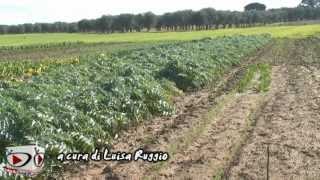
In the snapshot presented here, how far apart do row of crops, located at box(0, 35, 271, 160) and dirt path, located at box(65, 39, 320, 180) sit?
58cm

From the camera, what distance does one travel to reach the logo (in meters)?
9.42

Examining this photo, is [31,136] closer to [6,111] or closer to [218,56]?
[6,111]

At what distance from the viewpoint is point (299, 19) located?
149 meters

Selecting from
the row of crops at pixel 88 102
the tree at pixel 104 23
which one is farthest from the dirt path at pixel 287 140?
the tree at pixel 104 23

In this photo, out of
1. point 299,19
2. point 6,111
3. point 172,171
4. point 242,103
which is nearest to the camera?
point 172,171

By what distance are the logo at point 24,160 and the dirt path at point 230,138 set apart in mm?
773

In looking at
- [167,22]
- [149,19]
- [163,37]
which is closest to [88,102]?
[163,37]

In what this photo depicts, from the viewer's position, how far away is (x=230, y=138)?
13.1m

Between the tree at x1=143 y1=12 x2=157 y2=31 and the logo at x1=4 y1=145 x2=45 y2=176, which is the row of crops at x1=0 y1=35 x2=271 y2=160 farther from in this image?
the tree at x1=143 y1=12 x2=157 y2=31

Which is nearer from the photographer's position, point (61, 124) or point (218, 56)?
point (61, 124)

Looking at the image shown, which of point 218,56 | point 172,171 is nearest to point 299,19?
point 218,56

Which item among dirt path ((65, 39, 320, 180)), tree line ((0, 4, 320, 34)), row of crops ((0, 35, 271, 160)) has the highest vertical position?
row of crops ((0, 35, 271, 160))

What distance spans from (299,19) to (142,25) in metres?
41.4

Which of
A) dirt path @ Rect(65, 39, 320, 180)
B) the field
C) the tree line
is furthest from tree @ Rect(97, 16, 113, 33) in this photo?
dirt path @ Rect(65, 39, 320, 180)
